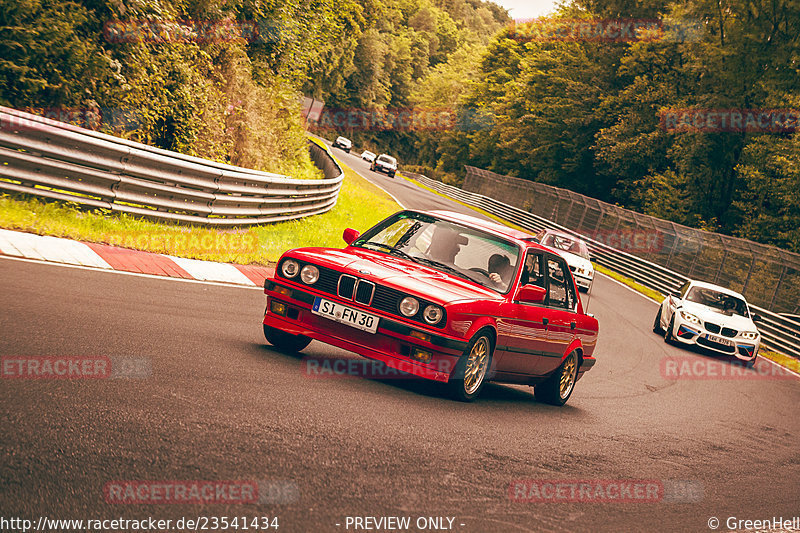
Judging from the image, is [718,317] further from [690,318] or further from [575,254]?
[575,254]

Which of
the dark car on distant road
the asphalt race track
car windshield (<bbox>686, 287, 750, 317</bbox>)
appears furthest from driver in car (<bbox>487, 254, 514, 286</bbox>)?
the dark car on distant road

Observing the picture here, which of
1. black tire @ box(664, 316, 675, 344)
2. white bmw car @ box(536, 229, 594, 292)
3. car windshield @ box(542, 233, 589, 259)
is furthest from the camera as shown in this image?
car windshield @ box(542, 233, 589, 259)

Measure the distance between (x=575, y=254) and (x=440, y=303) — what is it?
18.4m

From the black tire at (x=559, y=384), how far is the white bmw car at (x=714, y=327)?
9.69 m

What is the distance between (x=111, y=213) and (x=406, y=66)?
114m

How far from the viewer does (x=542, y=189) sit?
162 feet

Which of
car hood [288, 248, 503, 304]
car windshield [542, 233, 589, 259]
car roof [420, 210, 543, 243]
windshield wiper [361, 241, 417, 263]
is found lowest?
car windshield [542, 233, 589, 259]

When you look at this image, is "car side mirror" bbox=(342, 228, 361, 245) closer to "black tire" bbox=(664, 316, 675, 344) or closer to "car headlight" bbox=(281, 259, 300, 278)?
"car headlight" bbox=(281, 259, 300, 278)

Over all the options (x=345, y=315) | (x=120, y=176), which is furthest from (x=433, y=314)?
(x=120, y=176)

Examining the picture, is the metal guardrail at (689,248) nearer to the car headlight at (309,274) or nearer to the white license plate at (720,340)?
the white license plate at (720,340)

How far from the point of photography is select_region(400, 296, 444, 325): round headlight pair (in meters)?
6.19

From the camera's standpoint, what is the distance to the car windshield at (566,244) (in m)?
24.1

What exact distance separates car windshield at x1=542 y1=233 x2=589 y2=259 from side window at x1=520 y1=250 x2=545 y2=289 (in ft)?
53.3

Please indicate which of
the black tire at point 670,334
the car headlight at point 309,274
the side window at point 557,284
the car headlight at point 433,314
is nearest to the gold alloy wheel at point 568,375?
the side window at point 557,284
